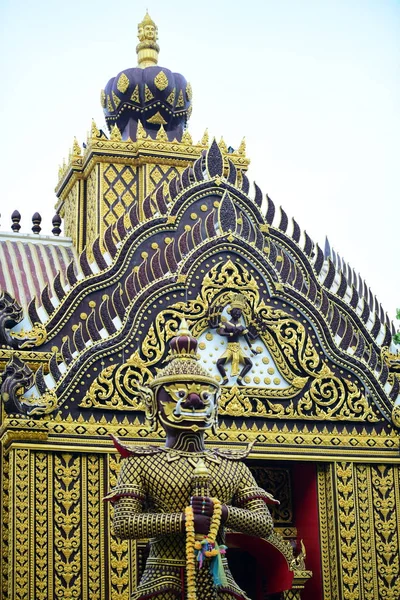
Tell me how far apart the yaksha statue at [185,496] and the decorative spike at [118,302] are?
9.23 feet

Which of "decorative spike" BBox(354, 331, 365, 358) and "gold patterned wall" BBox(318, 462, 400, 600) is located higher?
"decorative spike" BBox(354, 331, 365, 358)

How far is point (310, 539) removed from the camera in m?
15.9

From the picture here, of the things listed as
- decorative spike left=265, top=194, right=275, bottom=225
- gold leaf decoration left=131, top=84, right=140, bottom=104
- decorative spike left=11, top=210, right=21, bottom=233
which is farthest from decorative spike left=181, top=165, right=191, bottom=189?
decorative spike left=11, top=210, right=21, bottom=233

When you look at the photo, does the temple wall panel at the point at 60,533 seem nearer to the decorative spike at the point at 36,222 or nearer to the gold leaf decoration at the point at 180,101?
the decorative spike at the point at 36,222

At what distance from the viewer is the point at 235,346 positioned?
1556 cm

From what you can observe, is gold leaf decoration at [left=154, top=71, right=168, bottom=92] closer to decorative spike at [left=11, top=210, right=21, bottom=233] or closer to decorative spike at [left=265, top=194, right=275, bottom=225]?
decorative spike at [left=11, top=210, right=21, bottom=233]

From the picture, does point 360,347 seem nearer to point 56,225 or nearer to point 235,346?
point 235,346

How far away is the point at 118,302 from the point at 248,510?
423 cm

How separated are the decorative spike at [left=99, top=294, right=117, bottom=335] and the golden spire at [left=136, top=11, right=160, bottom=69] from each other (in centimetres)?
604

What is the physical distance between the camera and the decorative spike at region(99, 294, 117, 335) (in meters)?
15.3

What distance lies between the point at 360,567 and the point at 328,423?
5.55ft

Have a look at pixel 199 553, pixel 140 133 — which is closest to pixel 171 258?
pixel 140 133

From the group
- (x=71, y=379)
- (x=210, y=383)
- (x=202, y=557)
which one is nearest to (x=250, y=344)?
(x=71, y=379)

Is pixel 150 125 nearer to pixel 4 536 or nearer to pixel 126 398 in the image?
pixel 126 398
